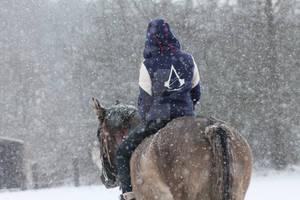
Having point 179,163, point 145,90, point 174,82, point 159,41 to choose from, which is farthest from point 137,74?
point 179,163

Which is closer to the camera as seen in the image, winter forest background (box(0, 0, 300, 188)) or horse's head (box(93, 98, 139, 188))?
horse's head (box(93, 98, 139, 188))

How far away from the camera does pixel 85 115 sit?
20828 millimetres

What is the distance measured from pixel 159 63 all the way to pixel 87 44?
18702 mm

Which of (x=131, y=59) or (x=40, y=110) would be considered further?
(x=40, y=110)

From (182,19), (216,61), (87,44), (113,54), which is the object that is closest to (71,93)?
(87,44)

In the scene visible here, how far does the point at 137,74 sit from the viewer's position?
17.6 metres

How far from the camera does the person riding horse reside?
8.46 feet

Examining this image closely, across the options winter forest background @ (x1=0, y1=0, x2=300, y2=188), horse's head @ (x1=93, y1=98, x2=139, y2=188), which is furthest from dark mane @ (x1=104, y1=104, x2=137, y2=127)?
winter forest background @ (x1=0, y1=0, x2=300, y2=188)

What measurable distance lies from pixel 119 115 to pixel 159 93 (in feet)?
3.13

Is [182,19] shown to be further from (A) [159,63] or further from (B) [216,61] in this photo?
(A) [159,63]

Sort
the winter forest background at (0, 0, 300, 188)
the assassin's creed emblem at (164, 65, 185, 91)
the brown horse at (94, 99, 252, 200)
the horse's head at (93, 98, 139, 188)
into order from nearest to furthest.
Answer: the brown horse at (94, 99, 252, 200) → the assassin's creed emblem at (164, 65, 185, 91) → the horse's head at (93, 98, 139, 188) → the winter forest background at (0, 0, 300, 188)

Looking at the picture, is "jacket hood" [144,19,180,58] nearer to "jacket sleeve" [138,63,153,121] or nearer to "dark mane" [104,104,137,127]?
"jacket sleeve" [138,63,153,121]

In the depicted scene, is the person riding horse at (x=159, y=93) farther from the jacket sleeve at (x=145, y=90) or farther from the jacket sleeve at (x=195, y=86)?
the jacket sleeve at (x=195, y=86)

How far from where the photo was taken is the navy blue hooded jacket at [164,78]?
2582mm
